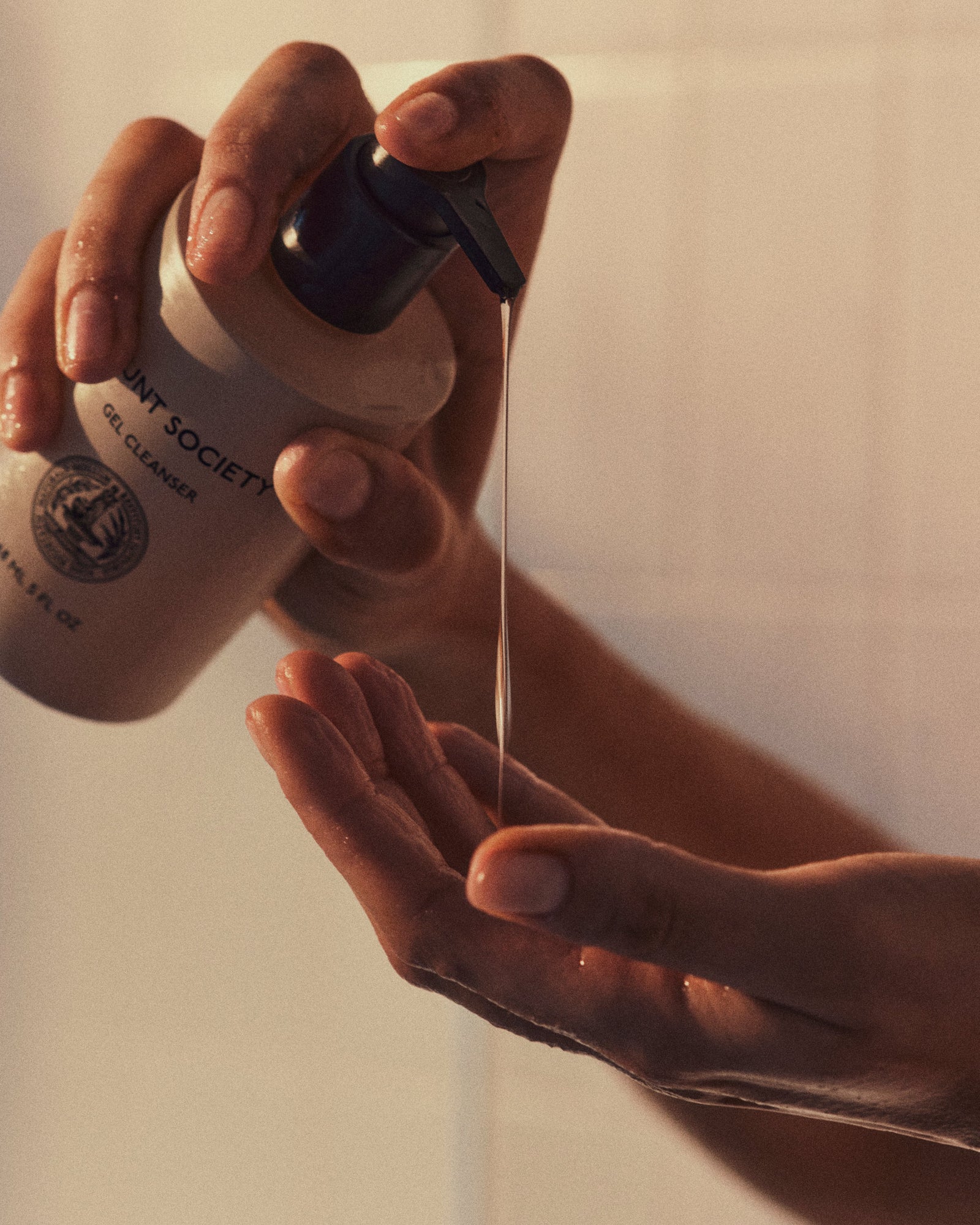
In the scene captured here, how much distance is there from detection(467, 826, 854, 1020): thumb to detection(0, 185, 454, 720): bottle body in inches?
7.9

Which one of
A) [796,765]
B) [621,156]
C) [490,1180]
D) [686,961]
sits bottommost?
[490,1180]

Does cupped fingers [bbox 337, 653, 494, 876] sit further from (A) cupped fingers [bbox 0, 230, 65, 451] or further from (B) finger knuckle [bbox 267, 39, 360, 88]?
(B) finger knuckle [bbox 267, 39, 360, 88]

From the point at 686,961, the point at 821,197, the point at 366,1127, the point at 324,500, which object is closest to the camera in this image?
the point at 686,961

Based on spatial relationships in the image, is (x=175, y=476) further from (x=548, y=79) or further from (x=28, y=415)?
(x=548, y=79)

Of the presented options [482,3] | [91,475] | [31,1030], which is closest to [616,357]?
[482,3]

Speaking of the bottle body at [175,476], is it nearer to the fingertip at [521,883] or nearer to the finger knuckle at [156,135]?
the finger knuckle at [156,135]

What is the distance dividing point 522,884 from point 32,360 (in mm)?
348

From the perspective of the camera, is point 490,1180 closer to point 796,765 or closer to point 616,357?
point 796,765

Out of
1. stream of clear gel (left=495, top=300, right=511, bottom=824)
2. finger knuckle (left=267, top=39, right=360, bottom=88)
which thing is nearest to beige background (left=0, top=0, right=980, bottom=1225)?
stream of clear gel (left=495, top=300, right=511, bottom=824)

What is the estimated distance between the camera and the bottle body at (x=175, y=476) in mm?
434

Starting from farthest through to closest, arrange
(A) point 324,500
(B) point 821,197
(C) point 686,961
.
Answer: (B) point 821,197
(A) point 324,500
(C) point 686,961

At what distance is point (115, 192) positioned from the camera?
51 centimetres

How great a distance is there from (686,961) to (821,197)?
0.47 metres

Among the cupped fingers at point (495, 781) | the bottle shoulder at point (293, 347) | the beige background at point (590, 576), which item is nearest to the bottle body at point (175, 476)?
the bottle shoulder at point (293, 347)
